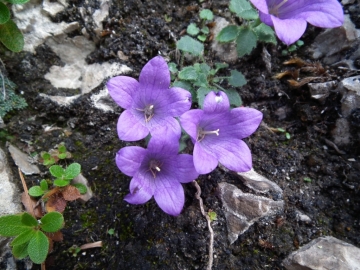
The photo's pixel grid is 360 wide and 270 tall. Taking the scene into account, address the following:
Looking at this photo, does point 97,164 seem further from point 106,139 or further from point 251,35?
point 251,35

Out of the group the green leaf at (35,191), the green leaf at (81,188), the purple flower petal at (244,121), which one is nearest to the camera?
the purple flower petal at (244,121)

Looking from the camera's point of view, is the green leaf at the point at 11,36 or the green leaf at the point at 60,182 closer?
the green leaf at the point at 60,182

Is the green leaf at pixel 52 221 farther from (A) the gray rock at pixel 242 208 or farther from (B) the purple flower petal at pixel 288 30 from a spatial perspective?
(B) the purple flower petal at pixel 288 30

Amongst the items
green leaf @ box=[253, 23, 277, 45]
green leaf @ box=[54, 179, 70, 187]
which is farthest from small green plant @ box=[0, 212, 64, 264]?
green leaf @ box=[253, 23, 277, 45]

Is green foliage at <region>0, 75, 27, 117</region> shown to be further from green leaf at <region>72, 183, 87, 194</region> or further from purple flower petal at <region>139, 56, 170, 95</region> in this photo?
purple flower petal at <region>139, 56, 170, 95</region>

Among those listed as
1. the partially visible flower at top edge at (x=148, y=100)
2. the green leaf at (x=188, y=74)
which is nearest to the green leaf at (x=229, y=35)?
the green leaf at (x=188, y=74)

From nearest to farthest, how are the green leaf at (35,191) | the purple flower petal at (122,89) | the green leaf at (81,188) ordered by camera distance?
the purple flower petal at (122,89) < the green leaf at (35,191) < the green leaf at (81,188)

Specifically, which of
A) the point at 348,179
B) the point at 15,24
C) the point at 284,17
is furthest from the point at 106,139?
the point at 348,179

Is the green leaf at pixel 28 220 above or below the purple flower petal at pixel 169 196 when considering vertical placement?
above
